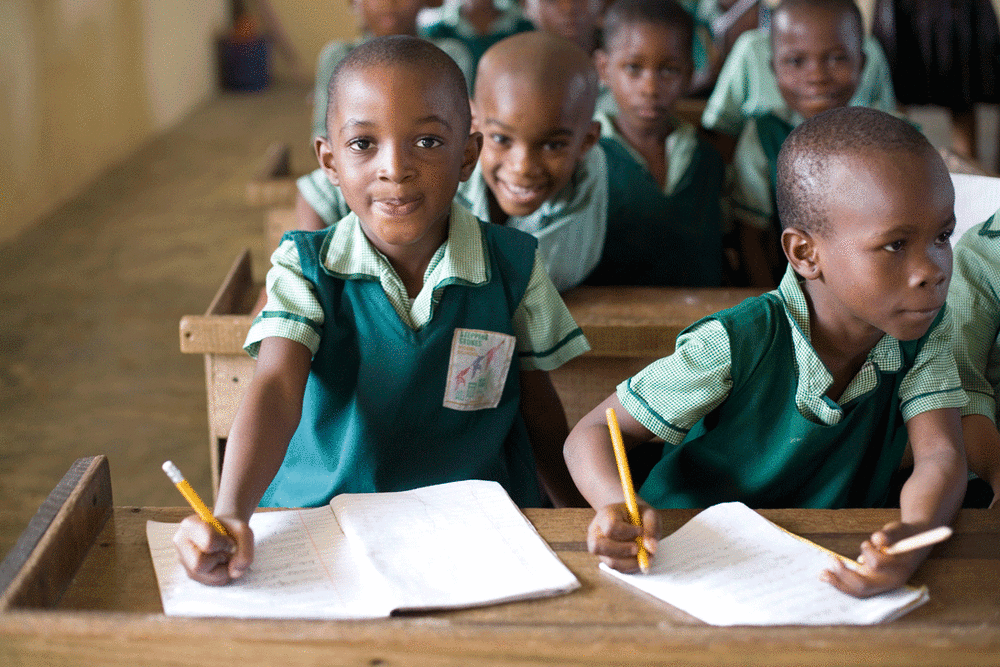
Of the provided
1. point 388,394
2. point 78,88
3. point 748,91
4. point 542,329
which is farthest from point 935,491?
point 78,88

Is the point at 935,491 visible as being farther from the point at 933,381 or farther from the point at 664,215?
the point at 664,215

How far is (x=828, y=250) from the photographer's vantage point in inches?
45.4

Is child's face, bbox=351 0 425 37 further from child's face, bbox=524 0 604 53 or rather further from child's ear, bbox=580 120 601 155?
child's ear, bbox=580 120 601 155

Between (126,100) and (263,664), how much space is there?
21.0 feet

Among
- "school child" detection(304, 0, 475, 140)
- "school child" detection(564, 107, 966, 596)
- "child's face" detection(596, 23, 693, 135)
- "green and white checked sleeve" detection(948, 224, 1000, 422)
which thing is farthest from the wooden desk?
"school child" detection(304, 0, 475, 140)

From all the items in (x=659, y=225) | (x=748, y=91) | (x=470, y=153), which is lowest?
(x=659, y=225)

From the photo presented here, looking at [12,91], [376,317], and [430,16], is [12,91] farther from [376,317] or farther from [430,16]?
[376,317]

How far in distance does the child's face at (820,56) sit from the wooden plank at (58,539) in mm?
2021

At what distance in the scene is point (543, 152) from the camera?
181cm

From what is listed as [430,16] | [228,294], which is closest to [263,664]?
[228,294]

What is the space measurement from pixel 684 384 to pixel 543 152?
0.78 metres

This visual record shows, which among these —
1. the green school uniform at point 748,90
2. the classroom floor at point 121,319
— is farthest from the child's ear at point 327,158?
the green school uniform at point 748,90

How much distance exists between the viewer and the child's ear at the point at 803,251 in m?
1.18

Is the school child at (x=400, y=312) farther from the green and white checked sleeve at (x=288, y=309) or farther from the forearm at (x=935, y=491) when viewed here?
the forearm at (x=935, y=491)
